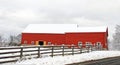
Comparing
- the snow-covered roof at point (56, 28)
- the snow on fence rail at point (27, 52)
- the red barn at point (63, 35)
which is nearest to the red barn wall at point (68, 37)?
the red barn at point (63, 35)

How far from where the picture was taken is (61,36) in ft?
219

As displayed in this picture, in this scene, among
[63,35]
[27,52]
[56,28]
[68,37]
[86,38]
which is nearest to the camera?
[27,52]

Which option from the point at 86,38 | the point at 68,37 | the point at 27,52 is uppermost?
the point at 68,37

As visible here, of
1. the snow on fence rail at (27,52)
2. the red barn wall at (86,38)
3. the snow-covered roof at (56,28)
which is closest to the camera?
the snow on fence rail at (27,52)

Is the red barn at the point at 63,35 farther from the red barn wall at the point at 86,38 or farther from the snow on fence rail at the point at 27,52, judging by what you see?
the snow on fence rail at the point at 27,52

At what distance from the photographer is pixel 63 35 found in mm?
66562

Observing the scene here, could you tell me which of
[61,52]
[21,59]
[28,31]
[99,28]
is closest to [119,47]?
[99,28]

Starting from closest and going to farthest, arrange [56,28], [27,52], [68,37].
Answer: [27,52] → [68,37] → [56,28]

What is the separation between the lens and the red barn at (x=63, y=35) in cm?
6129

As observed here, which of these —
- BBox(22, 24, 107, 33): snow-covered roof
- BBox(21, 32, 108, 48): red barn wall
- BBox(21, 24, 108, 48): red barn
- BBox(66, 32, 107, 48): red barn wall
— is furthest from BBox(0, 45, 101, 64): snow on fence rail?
BBox(22, 24, 107, 33): snow-covered roof

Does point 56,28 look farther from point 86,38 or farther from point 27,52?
point 27,52

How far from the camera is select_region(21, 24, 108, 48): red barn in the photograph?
61.3 m

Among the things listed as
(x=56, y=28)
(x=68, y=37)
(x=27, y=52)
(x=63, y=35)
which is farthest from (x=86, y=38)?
(x=27, y=52)

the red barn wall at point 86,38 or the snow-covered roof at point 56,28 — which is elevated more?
the snow-covered roof at point 56,28
